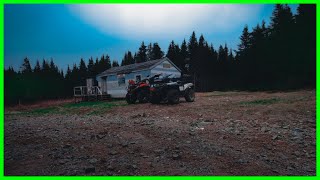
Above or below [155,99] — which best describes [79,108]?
below

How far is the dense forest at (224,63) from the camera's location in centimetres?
758

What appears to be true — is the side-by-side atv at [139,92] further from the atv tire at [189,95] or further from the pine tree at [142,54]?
the pine tree at [142,54]

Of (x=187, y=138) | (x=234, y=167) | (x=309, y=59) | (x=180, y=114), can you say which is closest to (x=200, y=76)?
(x=180, y=114)

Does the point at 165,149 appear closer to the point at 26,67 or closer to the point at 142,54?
the point at 142,54

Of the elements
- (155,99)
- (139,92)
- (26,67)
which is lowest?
(155,99)

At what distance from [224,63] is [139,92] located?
6132 mm

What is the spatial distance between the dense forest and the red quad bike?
10.2ft

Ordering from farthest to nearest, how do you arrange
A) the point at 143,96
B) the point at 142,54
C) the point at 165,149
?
1. the point at 143,96
2. the point at 142,54
3. the point at 165,149

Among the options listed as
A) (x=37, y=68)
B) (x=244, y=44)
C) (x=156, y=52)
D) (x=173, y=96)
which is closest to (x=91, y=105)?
(x=173, y=96)

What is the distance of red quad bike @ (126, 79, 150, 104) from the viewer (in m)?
14.1

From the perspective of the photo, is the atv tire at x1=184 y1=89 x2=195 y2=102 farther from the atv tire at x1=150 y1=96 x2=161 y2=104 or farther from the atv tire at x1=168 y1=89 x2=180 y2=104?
the atv tire at x1=150 y1=96 x2=161 y2=104

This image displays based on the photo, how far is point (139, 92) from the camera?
14461 millimetres

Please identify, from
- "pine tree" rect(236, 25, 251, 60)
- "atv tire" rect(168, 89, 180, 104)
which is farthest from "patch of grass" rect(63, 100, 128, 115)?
"pine tree" rect(236, 25, 251, 60)

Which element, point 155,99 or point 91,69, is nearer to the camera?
point 91,69
